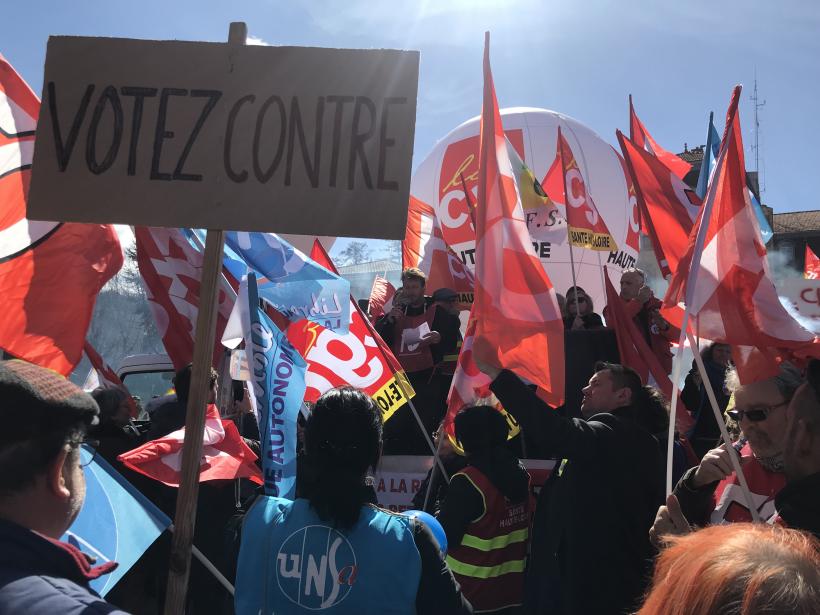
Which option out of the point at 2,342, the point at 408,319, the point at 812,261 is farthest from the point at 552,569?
the point at 812,261

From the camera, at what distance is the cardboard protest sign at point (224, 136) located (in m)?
2.49

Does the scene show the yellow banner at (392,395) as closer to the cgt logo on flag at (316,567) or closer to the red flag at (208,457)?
the red flag at (208,457)

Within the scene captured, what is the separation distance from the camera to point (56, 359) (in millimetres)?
3391

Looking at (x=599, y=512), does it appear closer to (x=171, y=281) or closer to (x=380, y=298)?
(x=171, y=281)

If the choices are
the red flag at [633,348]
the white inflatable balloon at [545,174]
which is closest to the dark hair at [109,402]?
the red flag at [633,348]

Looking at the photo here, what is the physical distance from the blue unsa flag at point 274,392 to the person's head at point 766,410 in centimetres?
172

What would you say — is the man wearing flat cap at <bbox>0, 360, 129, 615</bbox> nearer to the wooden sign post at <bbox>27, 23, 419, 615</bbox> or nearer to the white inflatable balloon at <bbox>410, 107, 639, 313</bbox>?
the wooden sign post at <bbox>27, 23, 419, 615</bbox>

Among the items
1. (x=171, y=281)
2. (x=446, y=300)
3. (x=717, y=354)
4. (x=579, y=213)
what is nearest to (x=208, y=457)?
(x=171, y=281)

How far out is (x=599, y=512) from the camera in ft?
10.6

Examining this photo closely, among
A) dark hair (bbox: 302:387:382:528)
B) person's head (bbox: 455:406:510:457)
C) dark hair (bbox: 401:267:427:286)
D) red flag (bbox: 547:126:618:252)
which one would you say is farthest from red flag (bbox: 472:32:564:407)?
red flag (bbox: 547:126:618:252)

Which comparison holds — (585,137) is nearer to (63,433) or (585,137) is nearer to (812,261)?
(812,261)

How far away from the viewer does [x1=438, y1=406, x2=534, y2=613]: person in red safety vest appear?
357 cm

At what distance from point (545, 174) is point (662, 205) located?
23.7ft

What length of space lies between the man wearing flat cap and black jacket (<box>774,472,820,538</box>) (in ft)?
5.36
